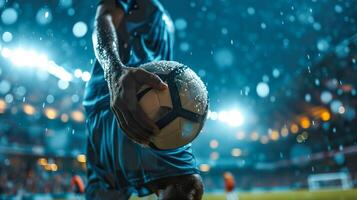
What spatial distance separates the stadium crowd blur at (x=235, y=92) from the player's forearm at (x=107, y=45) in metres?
18.3

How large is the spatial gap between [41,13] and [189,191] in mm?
25552

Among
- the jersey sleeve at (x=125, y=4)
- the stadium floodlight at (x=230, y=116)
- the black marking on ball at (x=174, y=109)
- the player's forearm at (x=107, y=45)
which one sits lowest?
the black marking on ball at (x=174, y=109)

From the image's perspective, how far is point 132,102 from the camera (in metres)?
1.50

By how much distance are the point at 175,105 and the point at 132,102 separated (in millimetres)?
259

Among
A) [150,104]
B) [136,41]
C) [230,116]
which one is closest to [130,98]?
[150,104]

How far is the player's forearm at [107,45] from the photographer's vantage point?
69.3 inches

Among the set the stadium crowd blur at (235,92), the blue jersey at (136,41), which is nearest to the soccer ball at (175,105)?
the blue jersey at (136,41)

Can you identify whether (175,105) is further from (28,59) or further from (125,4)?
(28,59)

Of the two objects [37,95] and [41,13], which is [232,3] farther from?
[37,95]

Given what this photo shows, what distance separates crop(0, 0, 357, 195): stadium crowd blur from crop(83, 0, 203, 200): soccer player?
18.0m

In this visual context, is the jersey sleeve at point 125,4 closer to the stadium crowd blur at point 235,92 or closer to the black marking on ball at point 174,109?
the black marking on ball at point 174,109

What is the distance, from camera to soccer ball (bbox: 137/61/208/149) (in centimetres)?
163

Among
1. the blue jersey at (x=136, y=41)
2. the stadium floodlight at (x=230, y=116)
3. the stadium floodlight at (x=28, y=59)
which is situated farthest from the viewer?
the stadium floodlight at (x=230, y=116)

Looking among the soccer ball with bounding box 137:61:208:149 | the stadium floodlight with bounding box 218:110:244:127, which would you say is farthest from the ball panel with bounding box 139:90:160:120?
the stadium floodlight with bounding box 218:110:244:127
